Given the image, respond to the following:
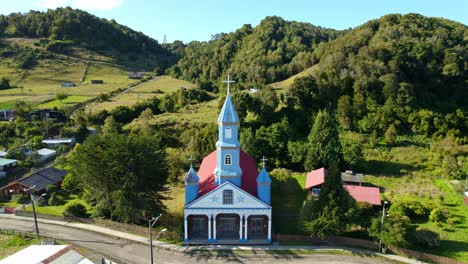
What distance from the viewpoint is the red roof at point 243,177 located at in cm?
3608

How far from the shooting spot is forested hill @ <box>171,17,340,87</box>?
103875mm

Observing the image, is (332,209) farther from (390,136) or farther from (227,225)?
(390,136)

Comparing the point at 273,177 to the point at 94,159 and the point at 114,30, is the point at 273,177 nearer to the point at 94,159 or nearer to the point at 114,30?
the point at 94,159

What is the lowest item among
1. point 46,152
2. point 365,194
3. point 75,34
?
point 365,194

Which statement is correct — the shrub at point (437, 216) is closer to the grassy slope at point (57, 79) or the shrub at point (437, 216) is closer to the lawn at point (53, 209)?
the lawn at point (53, 209)

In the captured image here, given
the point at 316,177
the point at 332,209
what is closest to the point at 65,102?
the point at 316,177

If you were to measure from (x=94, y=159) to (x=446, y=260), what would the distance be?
33.2 metres

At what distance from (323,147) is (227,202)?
23885mm

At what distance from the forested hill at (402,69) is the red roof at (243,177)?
119 ft

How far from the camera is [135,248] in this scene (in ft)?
114

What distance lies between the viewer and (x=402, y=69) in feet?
257

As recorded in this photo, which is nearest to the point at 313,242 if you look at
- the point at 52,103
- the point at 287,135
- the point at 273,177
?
the point at 273,177

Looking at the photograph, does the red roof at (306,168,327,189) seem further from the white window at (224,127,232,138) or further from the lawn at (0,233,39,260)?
the lawn at (0,233,39,260)

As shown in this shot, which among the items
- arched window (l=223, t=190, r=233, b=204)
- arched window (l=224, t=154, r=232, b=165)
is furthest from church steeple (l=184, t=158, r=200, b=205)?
arched window (l=224, t=154, r=232, b=165)
